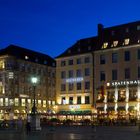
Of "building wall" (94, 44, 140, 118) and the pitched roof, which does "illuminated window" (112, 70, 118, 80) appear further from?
the pitched roof

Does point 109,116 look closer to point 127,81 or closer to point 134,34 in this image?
point 127,81

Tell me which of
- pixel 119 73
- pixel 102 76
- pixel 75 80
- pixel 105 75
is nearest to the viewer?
pixel 119 73

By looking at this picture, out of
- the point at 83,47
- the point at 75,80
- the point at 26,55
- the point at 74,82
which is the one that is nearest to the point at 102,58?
the point at 83,47

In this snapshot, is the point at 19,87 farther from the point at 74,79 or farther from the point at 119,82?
the point at 119,82

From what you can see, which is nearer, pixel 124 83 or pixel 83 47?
pixel 124 83

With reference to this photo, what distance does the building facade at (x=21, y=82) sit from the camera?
106 metres

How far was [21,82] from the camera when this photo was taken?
11019 cm

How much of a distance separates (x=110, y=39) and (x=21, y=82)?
34.4 m

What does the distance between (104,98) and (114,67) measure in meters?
6.84

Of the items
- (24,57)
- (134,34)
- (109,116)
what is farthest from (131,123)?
(24,57)

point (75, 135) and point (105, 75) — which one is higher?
point (105, 75)

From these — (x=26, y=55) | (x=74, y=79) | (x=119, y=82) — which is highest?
(x=26, y=55)

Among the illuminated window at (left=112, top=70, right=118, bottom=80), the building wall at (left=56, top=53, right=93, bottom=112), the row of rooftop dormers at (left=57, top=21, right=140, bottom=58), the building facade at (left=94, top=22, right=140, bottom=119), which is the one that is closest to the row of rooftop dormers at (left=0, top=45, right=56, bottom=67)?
the building wall at (left=56, top=53, right=93, bottom=112)

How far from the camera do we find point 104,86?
8238cm
